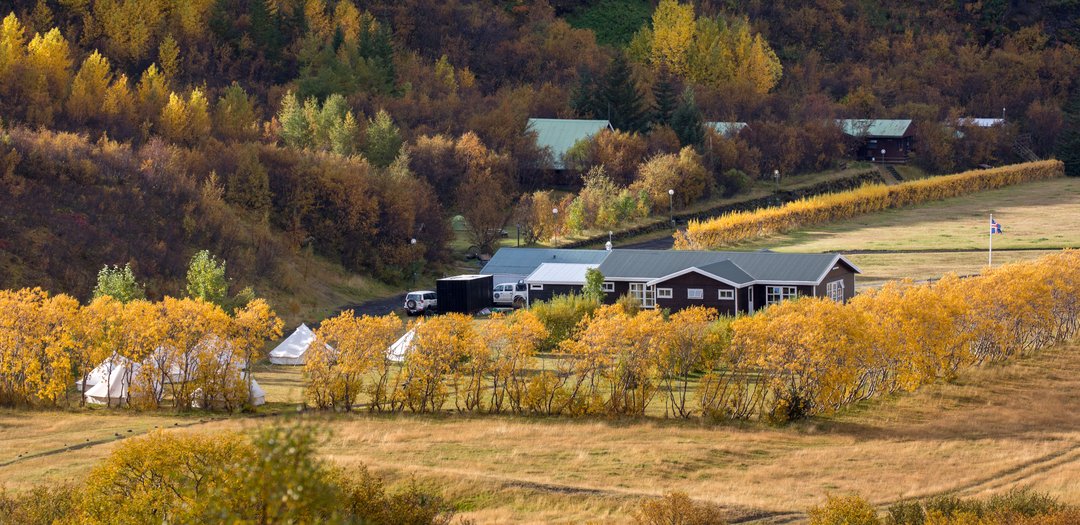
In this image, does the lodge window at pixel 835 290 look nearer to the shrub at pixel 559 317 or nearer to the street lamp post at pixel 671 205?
the shrub at pixel 559 317

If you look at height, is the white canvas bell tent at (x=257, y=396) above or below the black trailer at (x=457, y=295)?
below

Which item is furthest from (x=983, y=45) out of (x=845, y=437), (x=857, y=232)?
(x=845, y=437)

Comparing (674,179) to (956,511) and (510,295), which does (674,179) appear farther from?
(956,511)

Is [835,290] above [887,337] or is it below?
above

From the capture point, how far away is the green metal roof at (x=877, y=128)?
9850cm

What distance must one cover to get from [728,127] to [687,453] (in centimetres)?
6520

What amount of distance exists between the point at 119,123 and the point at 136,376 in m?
35.5

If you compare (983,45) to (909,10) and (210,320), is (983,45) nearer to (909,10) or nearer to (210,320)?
(909,10)

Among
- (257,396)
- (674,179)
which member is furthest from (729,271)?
(674,179)

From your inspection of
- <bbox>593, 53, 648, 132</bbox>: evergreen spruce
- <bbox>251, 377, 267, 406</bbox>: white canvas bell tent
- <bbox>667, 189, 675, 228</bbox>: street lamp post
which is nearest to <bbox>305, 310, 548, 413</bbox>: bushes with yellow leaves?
<bbox>251, 377, 267, 406</bbox>: white canvas bell tent

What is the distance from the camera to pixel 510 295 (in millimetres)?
52938

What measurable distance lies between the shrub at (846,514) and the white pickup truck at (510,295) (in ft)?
98.1

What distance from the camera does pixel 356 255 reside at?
6138 cm

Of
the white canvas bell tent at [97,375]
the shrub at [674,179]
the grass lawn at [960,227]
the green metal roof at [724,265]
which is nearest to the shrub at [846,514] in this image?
the white canvas bell tent at [97,375]
